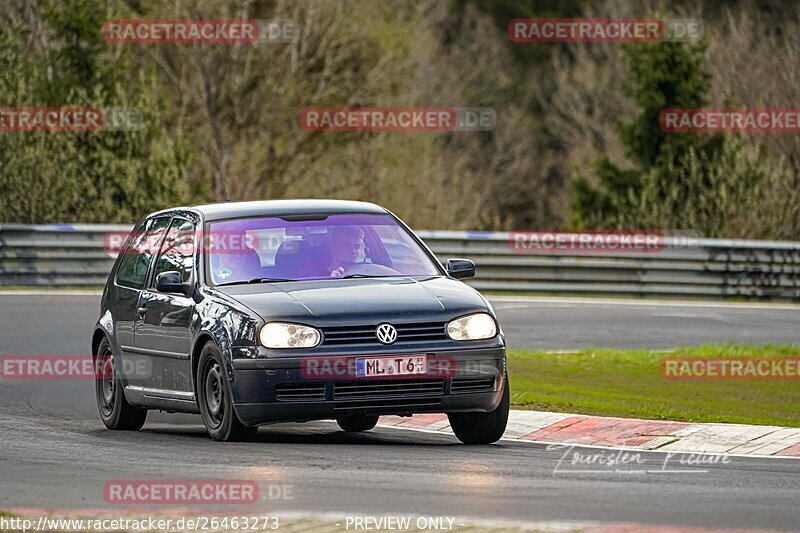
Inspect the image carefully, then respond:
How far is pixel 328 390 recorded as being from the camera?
10.6 meters

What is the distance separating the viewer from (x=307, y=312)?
1067 cm

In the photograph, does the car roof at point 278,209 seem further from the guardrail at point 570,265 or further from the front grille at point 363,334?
the guardrail at point 570,265

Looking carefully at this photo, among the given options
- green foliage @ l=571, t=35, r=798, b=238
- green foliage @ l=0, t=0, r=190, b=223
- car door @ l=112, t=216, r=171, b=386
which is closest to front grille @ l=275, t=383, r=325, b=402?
car door @ l=112, t=216, r=171, b=386

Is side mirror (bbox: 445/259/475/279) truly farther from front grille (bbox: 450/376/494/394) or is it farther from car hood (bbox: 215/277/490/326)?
front grille (bbox: 450/376/494/394)

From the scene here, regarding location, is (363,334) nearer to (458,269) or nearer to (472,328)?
(472,328)

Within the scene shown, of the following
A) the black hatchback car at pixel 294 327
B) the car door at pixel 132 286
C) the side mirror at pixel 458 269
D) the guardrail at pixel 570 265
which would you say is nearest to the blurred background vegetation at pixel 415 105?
the guardrail at pixel 570 265

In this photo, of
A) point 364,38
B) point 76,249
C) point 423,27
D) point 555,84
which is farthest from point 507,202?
point 76,249

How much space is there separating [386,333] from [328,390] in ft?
1.63

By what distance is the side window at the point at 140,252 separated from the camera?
1271 centimetres

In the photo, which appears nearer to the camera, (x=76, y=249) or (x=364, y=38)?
(x=76, y=249)

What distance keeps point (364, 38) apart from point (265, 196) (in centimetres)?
545


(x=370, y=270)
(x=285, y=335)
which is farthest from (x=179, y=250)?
(x=285, y=335)

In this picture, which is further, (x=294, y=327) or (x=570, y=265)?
(x=570, y=265)

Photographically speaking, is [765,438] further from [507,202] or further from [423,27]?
[507,202]
